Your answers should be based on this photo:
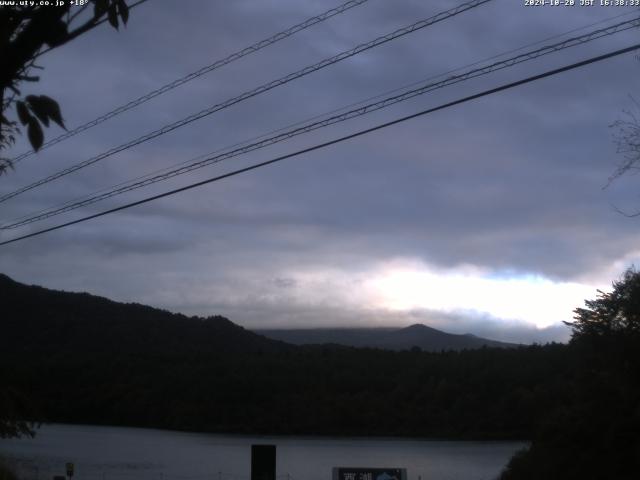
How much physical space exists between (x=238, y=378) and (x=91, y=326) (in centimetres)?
1405

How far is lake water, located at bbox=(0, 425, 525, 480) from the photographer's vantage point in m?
41.0

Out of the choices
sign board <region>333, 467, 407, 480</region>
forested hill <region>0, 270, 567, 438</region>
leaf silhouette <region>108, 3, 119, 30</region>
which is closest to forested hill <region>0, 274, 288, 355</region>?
forested hill <region>0, 270, 567, 438</region>

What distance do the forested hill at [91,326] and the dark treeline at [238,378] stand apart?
0.11 m

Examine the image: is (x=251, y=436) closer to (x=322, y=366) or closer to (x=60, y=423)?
(x=322, y=366)

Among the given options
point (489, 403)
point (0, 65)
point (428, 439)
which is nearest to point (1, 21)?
point (0, 65)

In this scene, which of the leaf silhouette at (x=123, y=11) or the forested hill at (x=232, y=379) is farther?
the forested hill at (x=232, y=379)

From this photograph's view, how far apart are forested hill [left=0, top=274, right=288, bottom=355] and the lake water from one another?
6.98 meters

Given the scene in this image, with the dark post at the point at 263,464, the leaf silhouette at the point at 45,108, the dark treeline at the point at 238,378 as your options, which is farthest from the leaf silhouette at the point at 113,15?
the dark treeline at the point at 238,378

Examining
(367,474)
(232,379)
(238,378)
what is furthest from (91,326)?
(367,474)

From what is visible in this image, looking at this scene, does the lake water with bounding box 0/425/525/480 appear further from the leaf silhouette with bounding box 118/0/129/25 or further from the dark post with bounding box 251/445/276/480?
the leaf silhouette with bounding box 118/0/129/25

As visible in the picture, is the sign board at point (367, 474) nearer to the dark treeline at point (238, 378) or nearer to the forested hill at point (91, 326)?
the dark treeline at point (238, 378)

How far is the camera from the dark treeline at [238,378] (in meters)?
56.7

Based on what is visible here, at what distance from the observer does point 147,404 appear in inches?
2849

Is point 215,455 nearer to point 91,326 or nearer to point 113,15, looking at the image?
point 91,326
